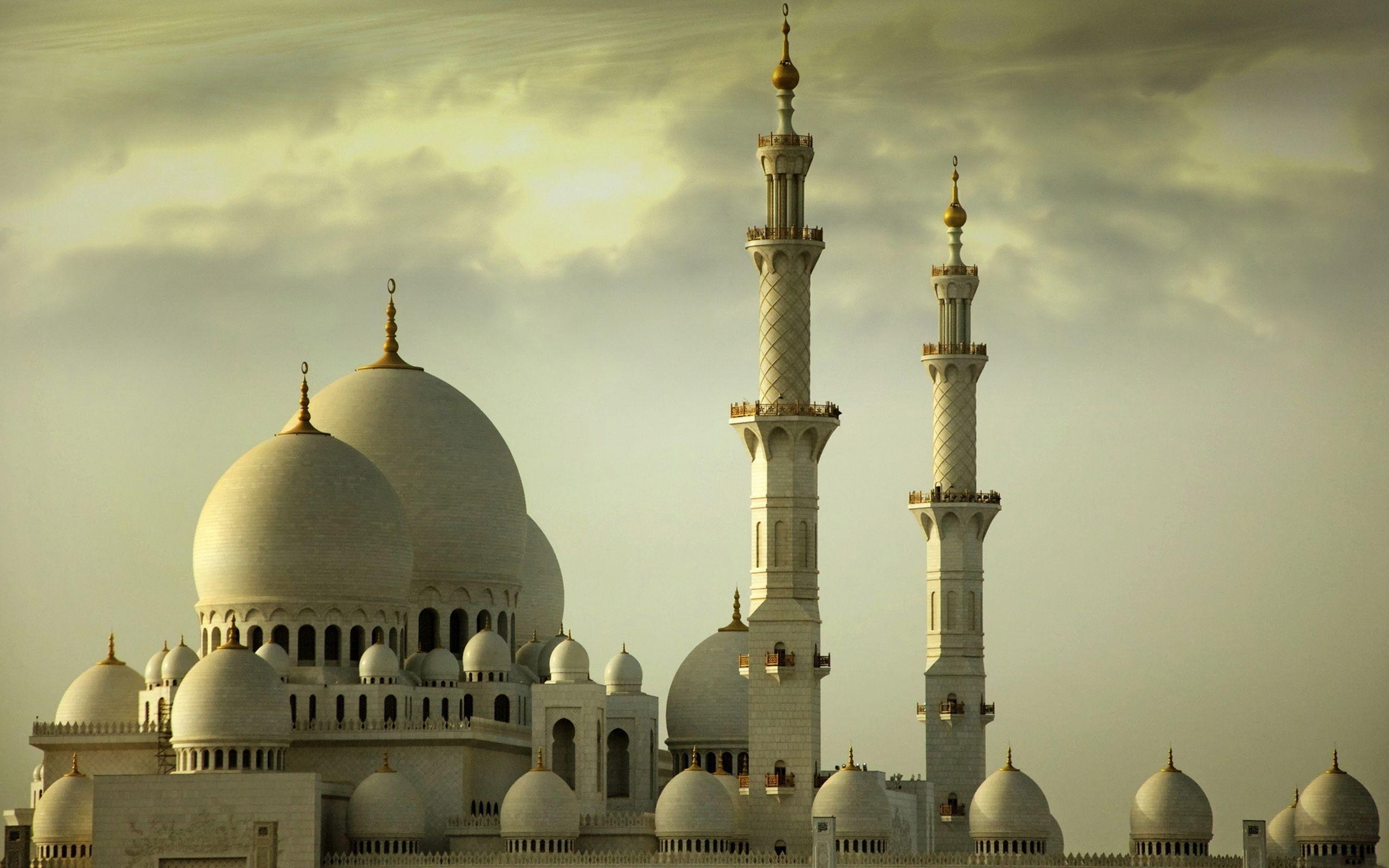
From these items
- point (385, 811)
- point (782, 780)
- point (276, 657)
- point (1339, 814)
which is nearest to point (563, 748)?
point (385, 811)

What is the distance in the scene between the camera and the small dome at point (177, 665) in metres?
67.9

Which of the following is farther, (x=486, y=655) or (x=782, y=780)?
(x=486, y=655)

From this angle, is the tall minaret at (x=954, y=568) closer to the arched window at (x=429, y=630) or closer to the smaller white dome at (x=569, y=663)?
the smaller white dome at (x=569, y=663)

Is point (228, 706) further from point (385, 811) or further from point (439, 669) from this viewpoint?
point (439, 669)

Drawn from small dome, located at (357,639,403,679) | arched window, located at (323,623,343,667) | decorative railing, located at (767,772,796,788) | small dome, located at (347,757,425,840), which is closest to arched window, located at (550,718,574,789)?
small dome, located at (357,639,403,679)

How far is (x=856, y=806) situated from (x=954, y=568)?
11.7 metres

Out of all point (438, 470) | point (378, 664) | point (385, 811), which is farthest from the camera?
point (438, 470)

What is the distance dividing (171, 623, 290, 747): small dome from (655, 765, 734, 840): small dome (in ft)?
26.6

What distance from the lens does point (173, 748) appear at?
6594 centimetres

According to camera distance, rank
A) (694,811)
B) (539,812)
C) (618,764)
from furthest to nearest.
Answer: (618,764) < (539,812) < (694,811)

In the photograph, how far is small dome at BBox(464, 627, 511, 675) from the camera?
2771 inches

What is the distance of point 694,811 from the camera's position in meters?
63.9

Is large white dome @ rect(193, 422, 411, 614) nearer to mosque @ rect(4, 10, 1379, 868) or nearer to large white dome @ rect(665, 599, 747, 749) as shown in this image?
mosque @ rect(4, 10, 1379, 868)

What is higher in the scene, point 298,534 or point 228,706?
point 298,534
